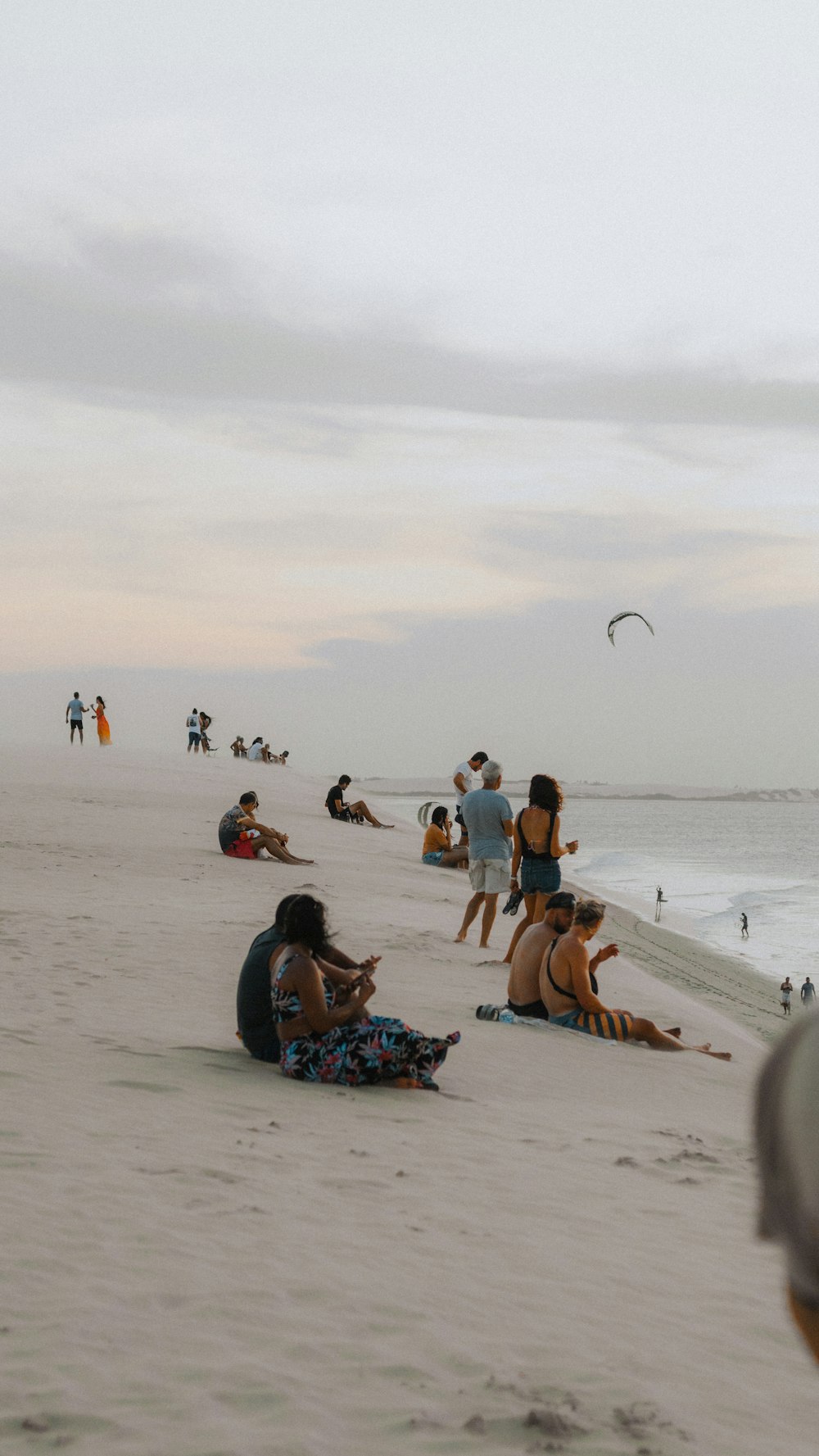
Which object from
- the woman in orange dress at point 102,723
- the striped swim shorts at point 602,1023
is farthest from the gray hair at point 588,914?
the woman in orange dress at point 102,723

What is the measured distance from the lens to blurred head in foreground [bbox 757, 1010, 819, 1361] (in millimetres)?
1165

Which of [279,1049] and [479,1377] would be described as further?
[279,1049]

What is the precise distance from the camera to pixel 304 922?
6.58m

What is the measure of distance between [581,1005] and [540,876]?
2160mm

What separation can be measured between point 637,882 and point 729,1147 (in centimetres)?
3954

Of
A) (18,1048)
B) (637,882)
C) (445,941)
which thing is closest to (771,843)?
(637,882)

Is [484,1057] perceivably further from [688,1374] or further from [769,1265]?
[688,1374]

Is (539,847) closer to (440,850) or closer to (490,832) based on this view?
(490,832)

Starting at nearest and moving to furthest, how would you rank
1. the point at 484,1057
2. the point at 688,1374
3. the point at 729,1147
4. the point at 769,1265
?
the point at 688,1374 < the point at 769,1265 < the point at 729,1147 < the point at 484,1057

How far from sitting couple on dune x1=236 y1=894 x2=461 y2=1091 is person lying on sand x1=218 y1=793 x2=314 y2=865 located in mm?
11886

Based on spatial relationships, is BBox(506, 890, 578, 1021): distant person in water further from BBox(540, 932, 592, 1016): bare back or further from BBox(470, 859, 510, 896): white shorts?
BBox(470, 859, 510, 896): white shorts

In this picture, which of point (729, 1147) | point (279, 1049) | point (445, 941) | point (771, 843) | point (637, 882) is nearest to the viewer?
point (729, 1147)

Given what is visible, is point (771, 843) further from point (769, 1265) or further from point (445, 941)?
point (769, 1265)

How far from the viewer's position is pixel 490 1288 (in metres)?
4.01
